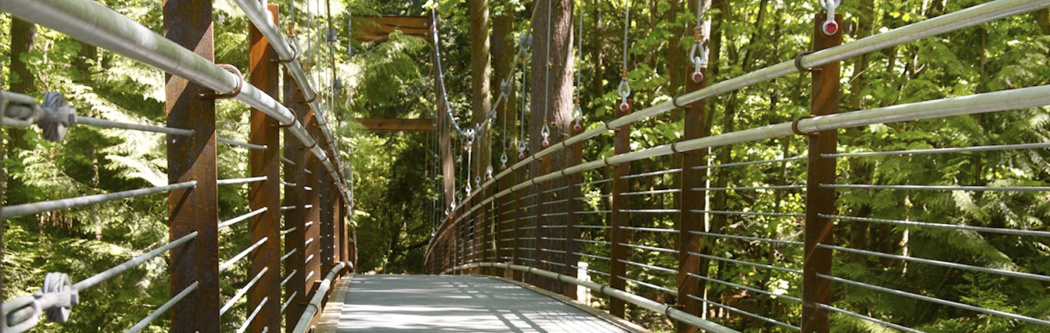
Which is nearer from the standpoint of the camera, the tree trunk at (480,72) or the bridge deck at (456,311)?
the bridge deck at (456,311)

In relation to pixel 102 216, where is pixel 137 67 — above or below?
above

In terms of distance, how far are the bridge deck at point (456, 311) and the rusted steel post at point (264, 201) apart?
159cm

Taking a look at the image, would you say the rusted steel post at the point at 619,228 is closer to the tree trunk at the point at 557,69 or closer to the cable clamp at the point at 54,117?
the tree trunk at the point at 557,69

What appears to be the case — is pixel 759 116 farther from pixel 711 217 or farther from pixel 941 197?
pixel 941 197

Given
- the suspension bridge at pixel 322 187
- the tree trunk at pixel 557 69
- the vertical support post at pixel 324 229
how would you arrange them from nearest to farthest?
the suspension bridge at pixel 322 187 → the vertical support post at pixel 324 229 → the tree trunk at pixel 557 69

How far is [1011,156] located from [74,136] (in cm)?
953

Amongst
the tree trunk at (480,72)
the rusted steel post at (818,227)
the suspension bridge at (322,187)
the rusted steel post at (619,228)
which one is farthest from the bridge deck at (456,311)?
the tree trunk at (480,72)

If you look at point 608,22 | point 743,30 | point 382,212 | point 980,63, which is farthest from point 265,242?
point 382,212

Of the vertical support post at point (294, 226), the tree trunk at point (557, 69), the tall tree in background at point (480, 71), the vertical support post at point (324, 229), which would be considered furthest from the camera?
the tall tree in background at point (480, 71)

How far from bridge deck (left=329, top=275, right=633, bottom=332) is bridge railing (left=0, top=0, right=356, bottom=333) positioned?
0.52 metres

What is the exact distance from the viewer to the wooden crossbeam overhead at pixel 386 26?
19.3m

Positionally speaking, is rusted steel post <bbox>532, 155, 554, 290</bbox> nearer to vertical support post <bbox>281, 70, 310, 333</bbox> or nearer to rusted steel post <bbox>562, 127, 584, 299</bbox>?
rusted steel post <bbox>562, 127, 584, 299</bbox>

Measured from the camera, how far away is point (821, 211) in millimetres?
3260

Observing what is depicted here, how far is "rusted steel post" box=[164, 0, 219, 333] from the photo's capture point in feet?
6.86
